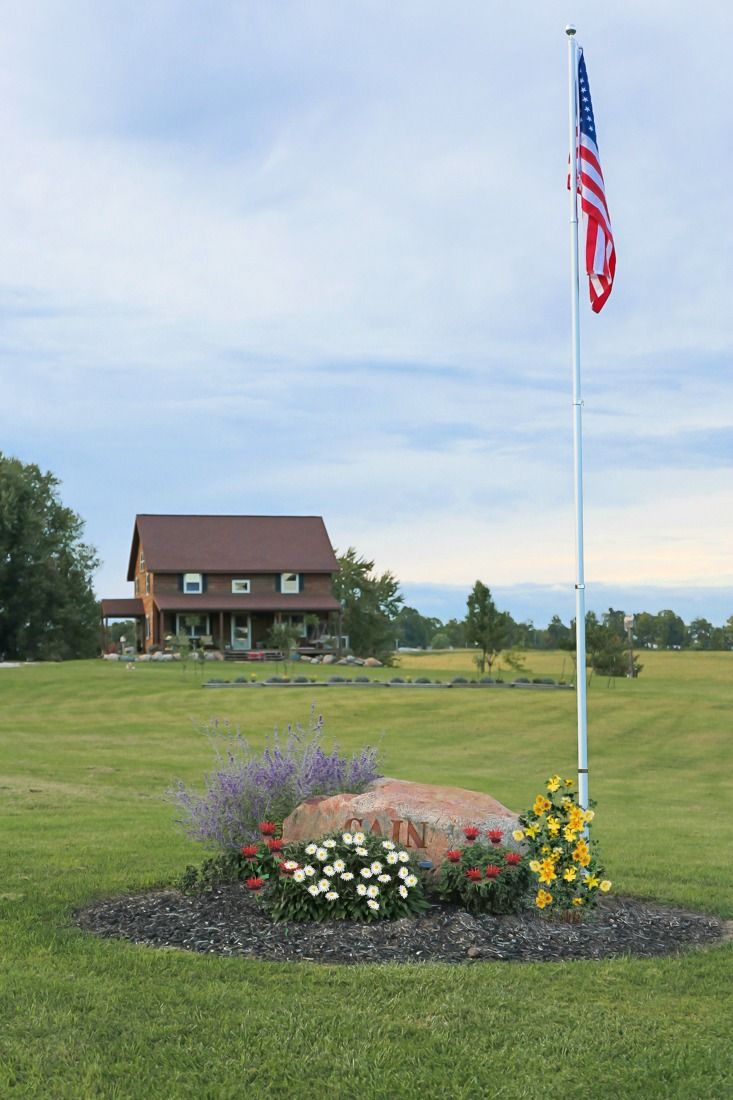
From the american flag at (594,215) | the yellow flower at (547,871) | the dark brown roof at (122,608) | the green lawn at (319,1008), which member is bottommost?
the green lawn at (319,1008)

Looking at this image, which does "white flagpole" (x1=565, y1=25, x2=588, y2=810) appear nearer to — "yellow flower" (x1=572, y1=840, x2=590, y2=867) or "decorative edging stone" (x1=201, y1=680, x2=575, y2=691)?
"yellow flower" (x1=572, y1=840, x2=590, y2=867)

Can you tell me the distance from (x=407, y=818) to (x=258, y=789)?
1.24m

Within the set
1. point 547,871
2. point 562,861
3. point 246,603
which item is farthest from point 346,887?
point 246,603

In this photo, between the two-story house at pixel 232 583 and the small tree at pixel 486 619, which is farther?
the two-story house at pixel 232 583

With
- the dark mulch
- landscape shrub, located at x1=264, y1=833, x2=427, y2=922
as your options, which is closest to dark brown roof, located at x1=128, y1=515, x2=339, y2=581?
the dark mulch

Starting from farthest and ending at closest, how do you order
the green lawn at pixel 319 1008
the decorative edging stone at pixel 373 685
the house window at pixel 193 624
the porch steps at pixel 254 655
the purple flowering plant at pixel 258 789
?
the house window at pixel 193 624 < the porch steps at pixel 254 655 < the decorative edging stone at pixel 373 685 < the purple flowering plant at pixel 258 789 < the green lawn at pixel 319 1008

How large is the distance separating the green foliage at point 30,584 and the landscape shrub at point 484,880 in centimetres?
4937

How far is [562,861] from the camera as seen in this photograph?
7.06 m

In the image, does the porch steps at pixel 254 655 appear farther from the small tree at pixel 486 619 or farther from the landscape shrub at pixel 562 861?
the landscape shrub at pixel 562 861

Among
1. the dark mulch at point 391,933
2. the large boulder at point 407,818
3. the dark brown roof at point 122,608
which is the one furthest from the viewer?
the dark brown roof at point 122,608

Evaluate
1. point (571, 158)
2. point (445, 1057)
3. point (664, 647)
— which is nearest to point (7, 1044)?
point (445, 1057)

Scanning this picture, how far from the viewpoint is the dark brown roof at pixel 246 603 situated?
46.8 m

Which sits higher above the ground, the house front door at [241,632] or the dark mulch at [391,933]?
the house front door at [241,632]

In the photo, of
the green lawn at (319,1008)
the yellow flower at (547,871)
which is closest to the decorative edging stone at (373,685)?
the green lawn at (319,1008)
